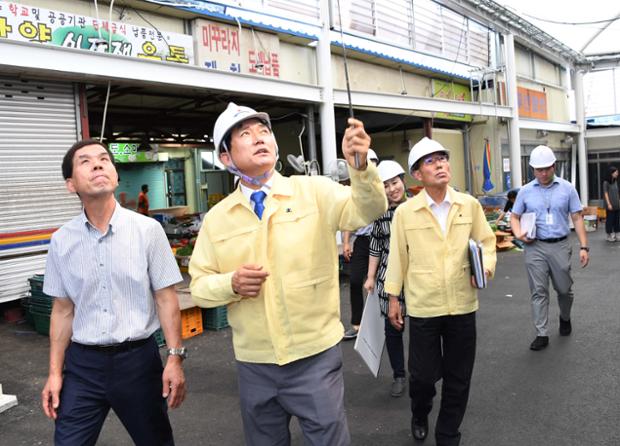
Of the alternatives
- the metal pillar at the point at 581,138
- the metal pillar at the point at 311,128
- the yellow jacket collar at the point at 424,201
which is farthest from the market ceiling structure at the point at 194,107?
the yellow jacket collar at the point at 424,201

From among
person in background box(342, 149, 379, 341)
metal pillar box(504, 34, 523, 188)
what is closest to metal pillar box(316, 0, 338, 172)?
person in background box(342, 149, 379, 341)

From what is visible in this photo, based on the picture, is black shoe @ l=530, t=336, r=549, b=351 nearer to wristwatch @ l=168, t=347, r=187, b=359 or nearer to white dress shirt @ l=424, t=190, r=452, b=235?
white dress shirt @ l=424, t=190, r=452, b=235

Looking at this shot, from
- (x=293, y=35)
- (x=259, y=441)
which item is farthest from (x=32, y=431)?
(x=293, y=35)

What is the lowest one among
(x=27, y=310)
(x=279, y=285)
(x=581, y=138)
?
(x=27, y=310)

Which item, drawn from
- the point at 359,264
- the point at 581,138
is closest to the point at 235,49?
the point at 359,264

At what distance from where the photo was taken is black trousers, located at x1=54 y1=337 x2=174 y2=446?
2479mm

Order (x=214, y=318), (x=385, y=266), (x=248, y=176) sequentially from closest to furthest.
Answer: (x=248, y=176) → (x=385, y=266) → (x=214, y=318)

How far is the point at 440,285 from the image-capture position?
11.2 feet

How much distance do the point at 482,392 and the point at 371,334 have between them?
118cm

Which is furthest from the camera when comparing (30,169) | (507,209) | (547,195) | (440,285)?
(507,209)

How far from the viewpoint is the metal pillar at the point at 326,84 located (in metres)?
10.4

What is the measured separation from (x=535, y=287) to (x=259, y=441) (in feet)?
13.5

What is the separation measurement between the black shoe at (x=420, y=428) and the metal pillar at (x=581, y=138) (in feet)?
75.5

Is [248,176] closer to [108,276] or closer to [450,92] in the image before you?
[108,276]
